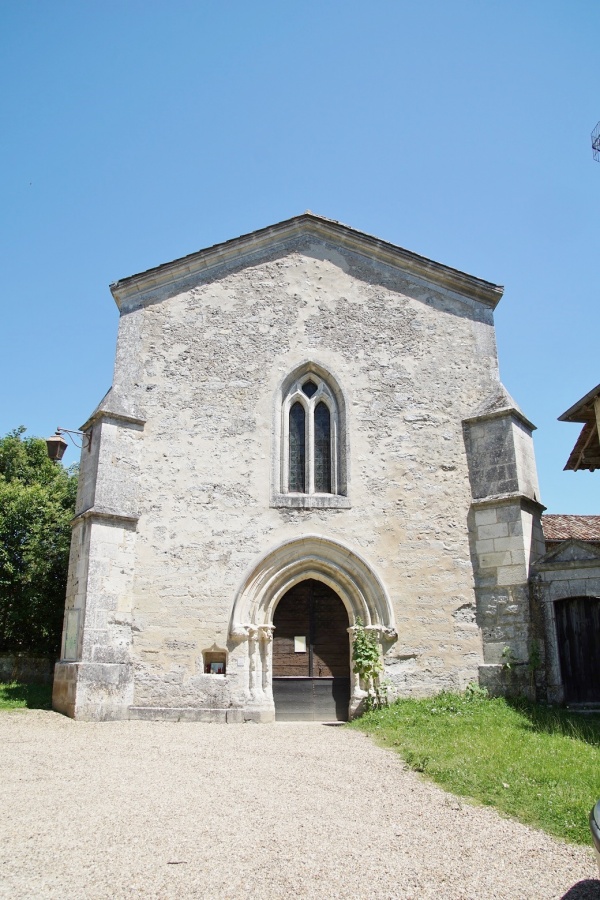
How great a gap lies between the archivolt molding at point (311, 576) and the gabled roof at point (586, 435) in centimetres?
394

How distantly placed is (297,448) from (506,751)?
6.50 metres

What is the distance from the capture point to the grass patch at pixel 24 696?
11.1m

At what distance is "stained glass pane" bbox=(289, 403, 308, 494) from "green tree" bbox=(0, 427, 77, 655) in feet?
21.4

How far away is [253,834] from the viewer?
4812mm

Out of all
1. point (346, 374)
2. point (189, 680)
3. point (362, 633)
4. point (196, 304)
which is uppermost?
point (196, 304)

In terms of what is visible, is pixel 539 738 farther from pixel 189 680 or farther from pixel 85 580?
pixel 85 580

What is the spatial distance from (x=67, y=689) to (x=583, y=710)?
8.02 m

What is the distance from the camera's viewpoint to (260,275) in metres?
13.0

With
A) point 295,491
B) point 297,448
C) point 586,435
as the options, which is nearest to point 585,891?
point 586,435

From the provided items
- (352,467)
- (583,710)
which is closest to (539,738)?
(583,710)

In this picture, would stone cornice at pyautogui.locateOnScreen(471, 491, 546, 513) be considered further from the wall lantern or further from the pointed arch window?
the wall lantern

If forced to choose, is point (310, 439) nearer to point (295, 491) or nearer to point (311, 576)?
point (295, 491)

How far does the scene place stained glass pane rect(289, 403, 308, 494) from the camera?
1205cm

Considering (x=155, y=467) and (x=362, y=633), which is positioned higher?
(x=155, y=467)
